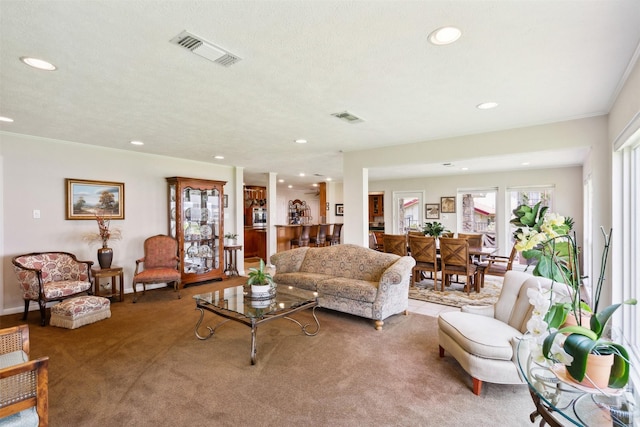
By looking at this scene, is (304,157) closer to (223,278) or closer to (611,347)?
(223,278)

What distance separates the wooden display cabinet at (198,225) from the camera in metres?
5.77

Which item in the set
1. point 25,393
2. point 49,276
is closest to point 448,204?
point 49,276

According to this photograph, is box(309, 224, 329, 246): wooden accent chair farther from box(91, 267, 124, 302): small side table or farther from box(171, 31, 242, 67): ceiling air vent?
box(171, 31, 242, 67): ceiling air vent

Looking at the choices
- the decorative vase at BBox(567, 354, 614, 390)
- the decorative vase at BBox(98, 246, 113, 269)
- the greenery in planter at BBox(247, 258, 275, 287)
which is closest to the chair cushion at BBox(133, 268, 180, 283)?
the decorative vase at BBox(98, 246, 113, 269)

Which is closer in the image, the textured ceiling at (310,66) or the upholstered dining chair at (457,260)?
the textured ceiling at (310,66)

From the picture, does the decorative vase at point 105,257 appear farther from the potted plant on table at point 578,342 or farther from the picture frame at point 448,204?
the picture frame at point 448,204

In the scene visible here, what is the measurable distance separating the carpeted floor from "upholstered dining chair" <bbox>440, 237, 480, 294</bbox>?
181 centimetres

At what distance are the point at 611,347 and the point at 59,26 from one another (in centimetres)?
312

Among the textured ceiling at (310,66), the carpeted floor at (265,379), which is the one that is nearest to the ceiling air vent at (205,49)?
the textured ceiling at (310,66)

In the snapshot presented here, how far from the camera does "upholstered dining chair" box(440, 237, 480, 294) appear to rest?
16.8ft

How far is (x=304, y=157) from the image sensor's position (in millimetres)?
5879

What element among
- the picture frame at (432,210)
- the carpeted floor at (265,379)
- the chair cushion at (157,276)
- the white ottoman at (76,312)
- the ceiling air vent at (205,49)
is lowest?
the carpeted floor at (265,379)

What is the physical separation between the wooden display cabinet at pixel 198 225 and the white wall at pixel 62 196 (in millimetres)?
320

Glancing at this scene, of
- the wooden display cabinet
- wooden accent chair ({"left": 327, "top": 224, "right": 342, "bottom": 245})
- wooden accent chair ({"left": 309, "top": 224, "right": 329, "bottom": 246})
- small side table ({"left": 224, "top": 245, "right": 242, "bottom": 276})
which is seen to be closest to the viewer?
the wooden display cabinet
